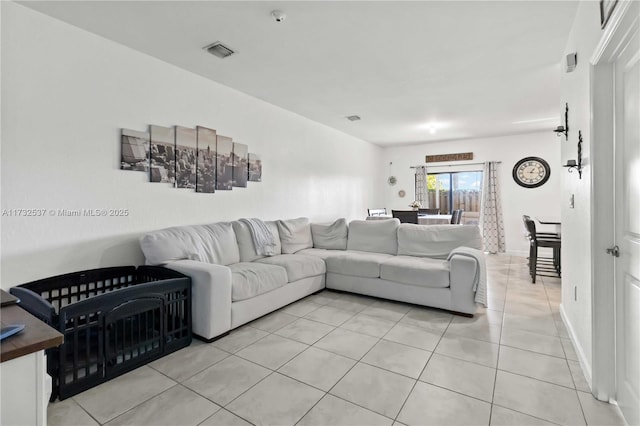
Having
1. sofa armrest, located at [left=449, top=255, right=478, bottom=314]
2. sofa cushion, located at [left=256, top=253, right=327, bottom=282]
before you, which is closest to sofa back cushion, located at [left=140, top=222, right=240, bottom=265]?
sofa cushion, located at [left=256, top=253, right=327, bottom=282]

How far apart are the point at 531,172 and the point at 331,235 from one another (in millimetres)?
4664

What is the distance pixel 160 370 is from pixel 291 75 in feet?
9.96

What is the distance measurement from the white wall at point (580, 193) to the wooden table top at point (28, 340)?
255 cm

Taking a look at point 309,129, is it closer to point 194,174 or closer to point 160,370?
point 194,174

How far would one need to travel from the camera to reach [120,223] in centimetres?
284

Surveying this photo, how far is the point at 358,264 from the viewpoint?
371 centimetres

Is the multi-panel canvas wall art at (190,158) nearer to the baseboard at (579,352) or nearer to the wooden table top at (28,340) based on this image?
the wooden table top at (28,340)

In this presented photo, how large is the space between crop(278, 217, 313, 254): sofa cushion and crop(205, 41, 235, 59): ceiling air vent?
2127 millimetres

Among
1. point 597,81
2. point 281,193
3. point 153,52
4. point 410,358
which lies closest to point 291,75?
point 153,52

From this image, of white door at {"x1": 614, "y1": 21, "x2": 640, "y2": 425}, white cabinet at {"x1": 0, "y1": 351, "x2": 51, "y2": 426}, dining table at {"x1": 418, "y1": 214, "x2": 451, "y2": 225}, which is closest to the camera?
white cabinet at {"x1": 0, "y1": 351, "x2": 51, "y2": 426}

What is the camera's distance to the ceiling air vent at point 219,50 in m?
2.82

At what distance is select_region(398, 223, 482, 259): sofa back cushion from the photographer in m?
3.67

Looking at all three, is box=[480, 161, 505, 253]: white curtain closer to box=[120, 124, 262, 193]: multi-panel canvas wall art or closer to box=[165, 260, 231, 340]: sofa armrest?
box=[120, 124, 262, 193]: multi-panel canvas wall art

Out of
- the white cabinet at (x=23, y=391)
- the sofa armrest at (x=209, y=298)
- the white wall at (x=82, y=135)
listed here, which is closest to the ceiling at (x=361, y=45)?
the white wall at (x=82, y=135)
